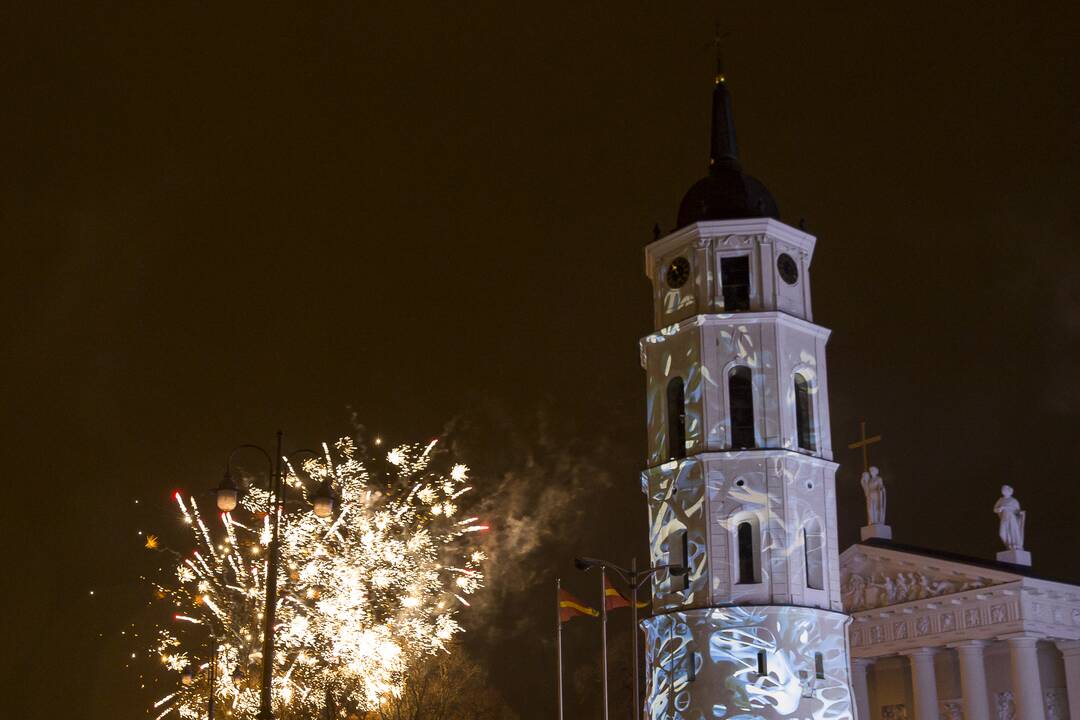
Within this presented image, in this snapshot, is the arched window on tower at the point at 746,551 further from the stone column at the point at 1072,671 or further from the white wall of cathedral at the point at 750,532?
the stone column at the point at 1072,671

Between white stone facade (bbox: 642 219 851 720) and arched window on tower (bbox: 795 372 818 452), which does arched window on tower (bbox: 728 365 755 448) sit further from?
arched window on tower (bbox: 795 372 818 452)

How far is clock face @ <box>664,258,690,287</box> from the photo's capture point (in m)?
45.2

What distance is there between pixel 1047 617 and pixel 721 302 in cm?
1662

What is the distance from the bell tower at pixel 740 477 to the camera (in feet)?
133

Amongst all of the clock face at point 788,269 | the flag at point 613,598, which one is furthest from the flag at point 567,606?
the clock face at point 788,269

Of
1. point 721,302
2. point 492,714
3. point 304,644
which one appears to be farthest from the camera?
point 492,714

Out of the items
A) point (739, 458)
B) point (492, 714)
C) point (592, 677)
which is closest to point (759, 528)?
point (739, 458)

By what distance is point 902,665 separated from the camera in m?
56.3

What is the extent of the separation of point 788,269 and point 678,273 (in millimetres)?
3558

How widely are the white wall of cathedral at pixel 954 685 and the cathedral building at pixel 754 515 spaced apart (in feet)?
0.37

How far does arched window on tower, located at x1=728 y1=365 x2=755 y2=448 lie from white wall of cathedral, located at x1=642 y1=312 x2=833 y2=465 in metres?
0.21

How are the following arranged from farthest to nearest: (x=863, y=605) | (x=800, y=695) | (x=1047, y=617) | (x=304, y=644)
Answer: (x=863, y=605)
(x=1047, y=617)
(x=800, y=695)
(x=304, y=644)

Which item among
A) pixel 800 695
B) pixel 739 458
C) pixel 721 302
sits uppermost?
pixel 721 302

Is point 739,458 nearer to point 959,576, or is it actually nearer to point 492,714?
point 959,576
